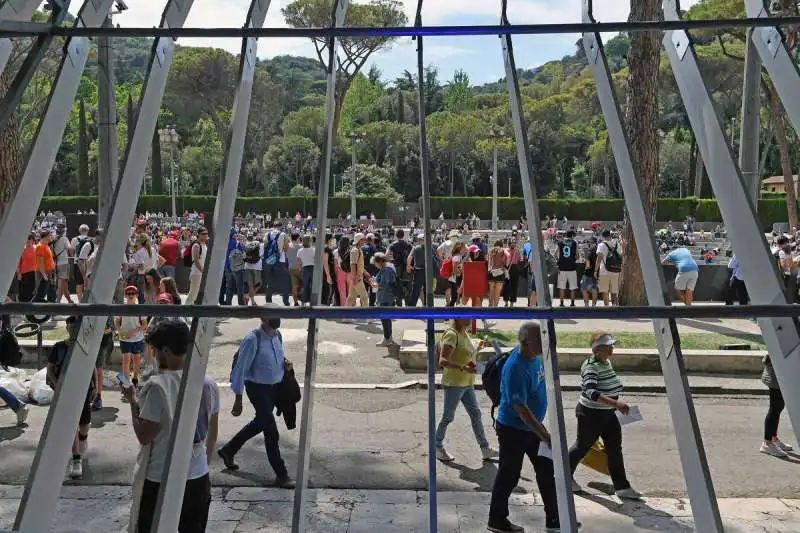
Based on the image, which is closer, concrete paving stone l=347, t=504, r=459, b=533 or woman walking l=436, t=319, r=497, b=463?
concrete paving stone l=347, t=504, r=459, b=533

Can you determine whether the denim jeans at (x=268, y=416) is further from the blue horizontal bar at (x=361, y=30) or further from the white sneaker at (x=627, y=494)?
the blue horizontal bar at (x=361, y=30)

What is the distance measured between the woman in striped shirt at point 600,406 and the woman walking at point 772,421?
178 centimetres

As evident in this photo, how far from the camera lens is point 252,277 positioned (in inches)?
573

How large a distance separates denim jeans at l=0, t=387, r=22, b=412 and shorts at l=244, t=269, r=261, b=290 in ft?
21.5

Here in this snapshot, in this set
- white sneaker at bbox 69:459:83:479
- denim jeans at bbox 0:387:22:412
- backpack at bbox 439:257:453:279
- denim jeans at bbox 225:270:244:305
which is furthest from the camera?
denim jeans at bbox 225:270:244:305

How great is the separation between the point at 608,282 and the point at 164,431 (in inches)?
467

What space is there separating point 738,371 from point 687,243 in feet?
70.8

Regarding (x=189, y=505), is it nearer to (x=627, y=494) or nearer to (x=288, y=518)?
(x=288, y=518)

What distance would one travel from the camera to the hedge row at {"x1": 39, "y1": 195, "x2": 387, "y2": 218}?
167 feet

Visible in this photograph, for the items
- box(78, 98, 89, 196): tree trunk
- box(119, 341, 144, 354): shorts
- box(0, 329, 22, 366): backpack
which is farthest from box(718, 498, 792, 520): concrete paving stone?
box(78, 98, 89, 196): tree trunk

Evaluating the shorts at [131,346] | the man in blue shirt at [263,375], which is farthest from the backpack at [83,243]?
the man in blue shirt at [263,375]

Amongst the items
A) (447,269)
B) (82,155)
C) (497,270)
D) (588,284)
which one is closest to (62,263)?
(447,269)

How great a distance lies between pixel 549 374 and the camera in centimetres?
292

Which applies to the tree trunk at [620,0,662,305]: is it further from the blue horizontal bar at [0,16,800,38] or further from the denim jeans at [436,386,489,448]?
the blue horizontal bar at [0,16,800,38]
